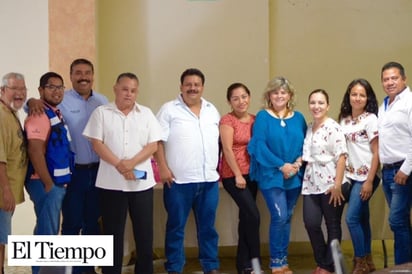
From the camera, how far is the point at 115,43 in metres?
6.09

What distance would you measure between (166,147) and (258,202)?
93cm

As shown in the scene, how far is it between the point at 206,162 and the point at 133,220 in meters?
0.67

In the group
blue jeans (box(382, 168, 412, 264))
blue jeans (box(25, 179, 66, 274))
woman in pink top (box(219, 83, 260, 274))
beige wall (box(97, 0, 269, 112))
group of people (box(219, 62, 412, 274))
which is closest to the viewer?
blue jeans (box(25, 179, 66, 274))

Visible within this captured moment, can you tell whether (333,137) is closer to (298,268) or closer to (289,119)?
(289,119)

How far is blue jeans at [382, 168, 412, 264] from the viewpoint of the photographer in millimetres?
4223

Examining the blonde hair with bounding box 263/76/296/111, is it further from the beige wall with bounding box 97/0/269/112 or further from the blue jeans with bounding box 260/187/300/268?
the beige wall with bounding box 97/0/269/112

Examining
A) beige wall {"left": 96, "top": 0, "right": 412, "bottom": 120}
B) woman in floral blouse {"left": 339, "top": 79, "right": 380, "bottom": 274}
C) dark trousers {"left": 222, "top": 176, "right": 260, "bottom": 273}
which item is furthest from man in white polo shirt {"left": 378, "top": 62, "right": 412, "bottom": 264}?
beige wall {"left": 96, "top": 0, "right": 412, "bottom": 120}

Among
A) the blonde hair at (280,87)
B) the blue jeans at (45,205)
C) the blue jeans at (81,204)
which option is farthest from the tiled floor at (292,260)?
the blonde hair at (280,87)

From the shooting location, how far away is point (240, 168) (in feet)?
14.8

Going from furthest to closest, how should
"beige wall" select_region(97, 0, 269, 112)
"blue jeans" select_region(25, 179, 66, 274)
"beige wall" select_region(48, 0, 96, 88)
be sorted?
"beige wall" select_region(97, 0, 269, 112), "beige wall" select_region(48, 0, 96, 88), "blue jeans" select_region(25, 179, 66, 274)

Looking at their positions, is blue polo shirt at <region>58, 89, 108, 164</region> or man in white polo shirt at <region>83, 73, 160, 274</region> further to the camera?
blue polo shirt at <region>58, 89, 108, 164</region>

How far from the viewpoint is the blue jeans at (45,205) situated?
13.4ft

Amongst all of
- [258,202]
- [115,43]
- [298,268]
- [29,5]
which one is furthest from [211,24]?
[298,268]

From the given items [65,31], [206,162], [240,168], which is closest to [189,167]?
[206,162]
